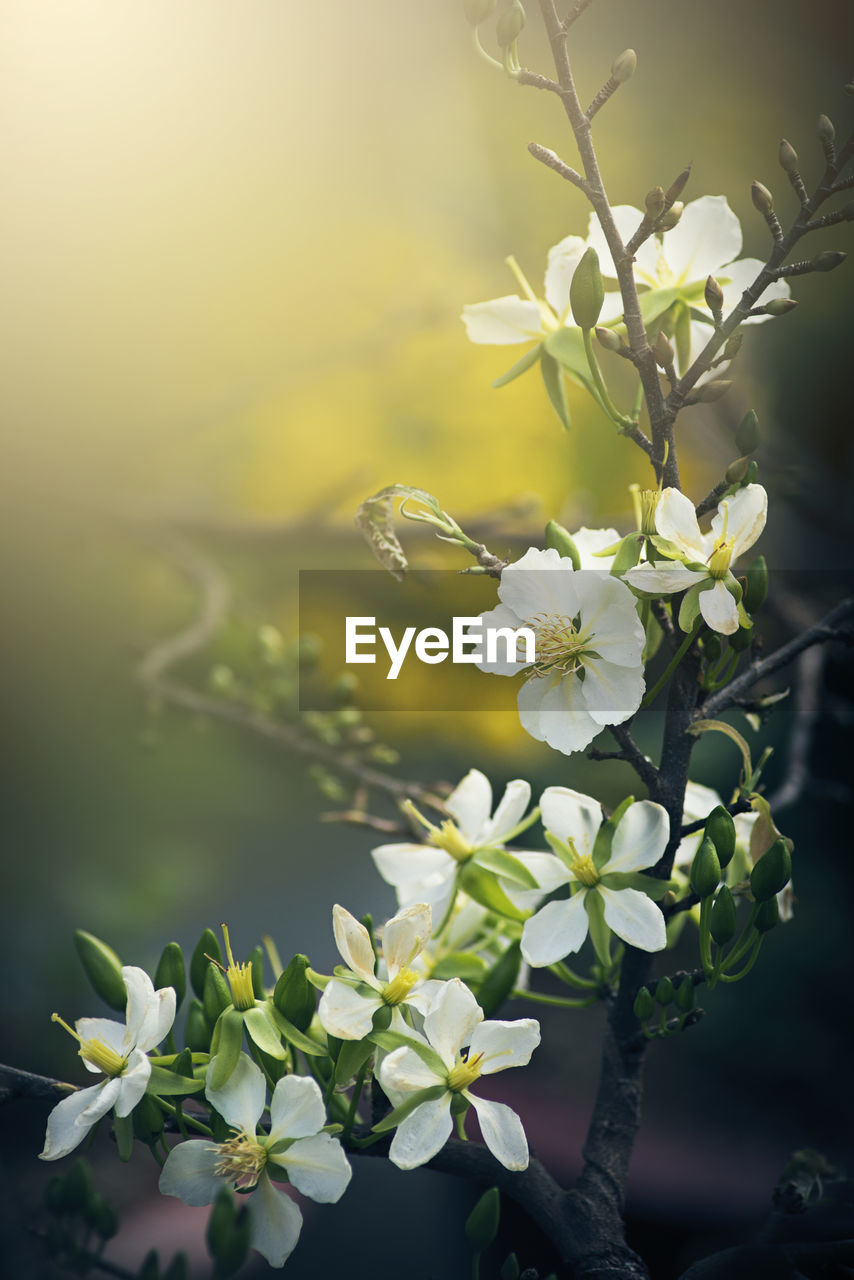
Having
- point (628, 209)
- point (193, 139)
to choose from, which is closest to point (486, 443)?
point (193, 139)

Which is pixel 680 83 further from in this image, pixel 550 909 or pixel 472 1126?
pixel 472 1126

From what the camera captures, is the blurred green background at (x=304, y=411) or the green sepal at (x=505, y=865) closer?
the green sepal at (x=505, y=865)

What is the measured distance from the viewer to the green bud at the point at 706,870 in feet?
0.88

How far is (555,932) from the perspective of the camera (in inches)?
11.3

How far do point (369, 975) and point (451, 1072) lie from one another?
3cm

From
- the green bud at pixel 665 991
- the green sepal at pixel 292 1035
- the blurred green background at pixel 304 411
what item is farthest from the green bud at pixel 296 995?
the blurred green background at pixel 304 411

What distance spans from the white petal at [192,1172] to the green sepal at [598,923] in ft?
0.42

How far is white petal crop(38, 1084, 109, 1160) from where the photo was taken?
0.26 metres

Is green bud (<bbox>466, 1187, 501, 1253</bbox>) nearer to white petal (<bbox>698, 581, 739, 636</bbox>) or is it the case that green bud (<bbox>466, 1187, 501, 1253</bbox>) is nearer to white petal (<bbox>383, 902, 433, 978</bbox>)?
white petal (<bbox>383, 902, 433, 978</bbox>)

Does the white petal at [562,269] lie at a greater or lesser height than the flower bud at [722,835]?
greater

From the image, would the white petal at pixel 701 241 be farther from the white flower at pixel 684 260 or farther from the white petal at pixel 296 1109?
the white petal at pixel 296 1109

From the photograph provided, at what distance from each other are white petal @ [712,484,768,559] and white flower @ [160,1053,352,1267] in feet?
0.62

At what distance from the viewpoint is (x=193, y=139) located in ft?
2.49

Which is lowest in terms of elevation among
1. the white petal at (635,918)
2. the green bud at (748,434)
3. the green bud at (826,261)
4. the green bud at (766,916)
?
the white petal at (635,918)
